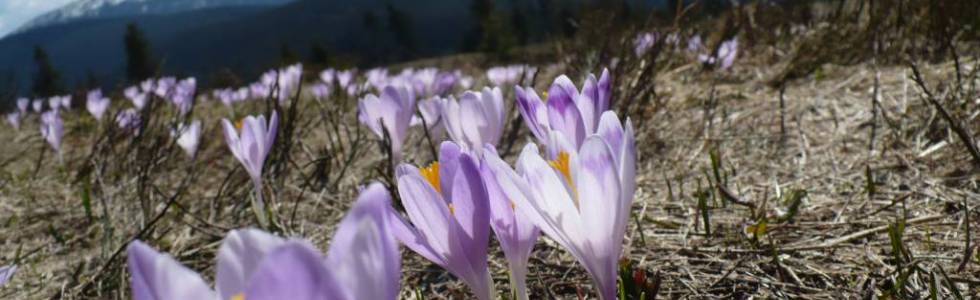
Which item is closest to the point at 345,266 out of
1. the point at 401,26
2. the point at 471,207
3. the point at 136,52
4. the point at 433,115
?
the point at 471,207

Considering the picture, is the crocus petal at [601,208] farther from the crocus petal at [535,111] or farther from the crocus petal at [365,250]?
the crocus petal at [535,111]

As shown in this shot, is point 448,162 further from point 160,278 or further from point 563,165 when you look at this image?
point 160,278

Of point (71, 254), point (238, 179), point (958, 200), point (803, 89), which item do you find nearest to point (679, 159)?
point (958, 200)

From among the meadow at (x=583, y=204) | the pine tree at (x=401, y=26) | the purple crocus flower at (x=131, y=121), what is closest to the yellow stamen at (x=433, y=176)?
the meadow at (x=583, y=204)

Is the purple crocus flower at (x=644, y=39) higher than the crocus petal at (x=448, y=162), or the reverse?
the purple crocus flower at (x=644, y=39)

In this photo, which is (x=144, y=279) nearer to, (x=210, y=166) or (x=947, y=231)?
(x=947, y=231)
